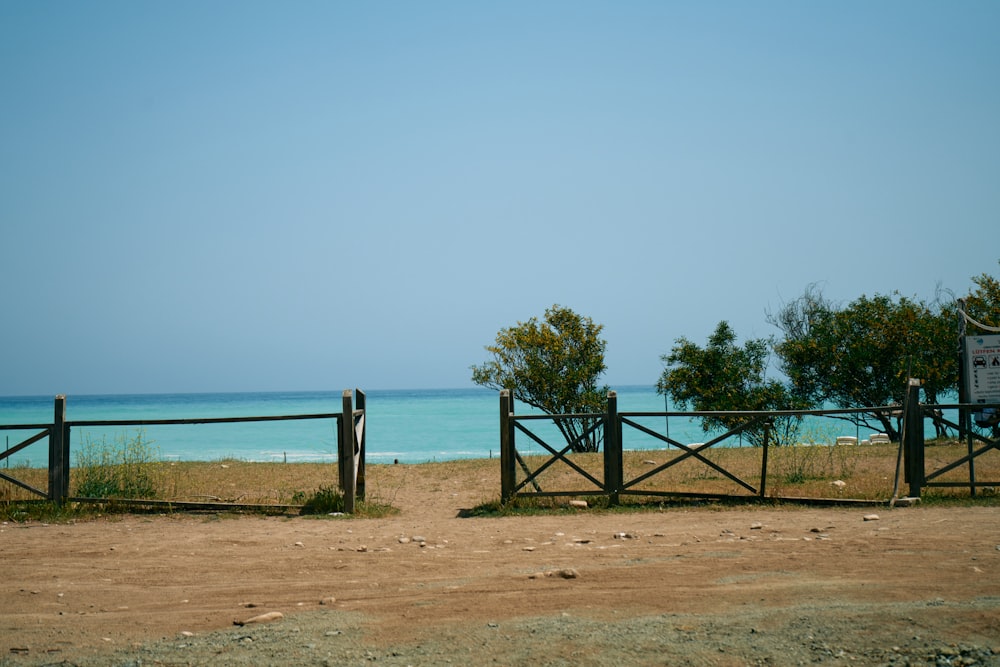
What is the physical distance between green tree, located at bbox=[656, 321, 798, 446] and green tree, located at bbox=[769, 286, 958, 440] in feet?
4.16

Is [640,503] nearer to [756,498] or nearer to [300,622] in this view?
[756,498]

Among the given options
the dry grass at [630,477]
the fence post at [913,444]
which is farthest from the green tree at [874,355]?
the fence post at [913,444]

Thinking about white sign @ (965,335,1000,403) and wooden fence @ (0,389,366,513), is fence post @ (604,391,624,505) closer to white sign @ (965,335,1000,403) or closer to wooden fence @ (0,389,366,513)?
wooden fence @ (0,389,366,513)

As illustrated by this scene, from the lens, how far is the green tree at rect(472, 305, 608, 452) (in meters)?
30.8

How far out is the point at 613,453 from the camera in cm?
1402

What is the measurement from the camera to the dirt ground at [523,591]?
6.14 meters

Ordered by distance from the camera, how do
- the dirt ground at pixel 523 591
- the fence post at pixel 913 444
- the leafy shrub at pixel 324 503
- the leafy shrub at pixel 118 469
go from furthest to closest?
1. the leafy shrub at pixel 118 469
2. the leafy shrub at pixel 324 503
3. the fence post at pixel 913 444
4. the dirt ground at pixel 523 591

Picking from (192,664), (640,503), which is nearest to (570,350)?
(640,503)

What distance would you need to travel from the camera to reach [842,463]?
56.2ft

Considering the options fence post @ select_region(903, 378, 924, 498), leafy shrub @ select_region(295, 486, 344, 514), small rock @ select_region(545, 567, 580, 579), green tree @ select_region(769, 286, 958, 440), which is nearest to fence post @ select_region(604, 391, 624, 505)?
leafy shrub @ select_region(295, 486, 344, 514)

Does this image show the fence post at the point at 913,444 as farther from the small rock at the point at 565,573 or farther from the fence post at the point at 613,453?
the small rock at the point at 565,573

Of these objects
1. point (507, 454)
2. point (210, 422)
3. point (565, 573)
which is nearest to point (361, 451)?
point (210, 422)

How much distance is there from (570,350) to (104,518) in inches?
780

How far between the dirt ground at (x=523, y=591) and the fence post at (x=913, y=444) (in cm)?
112
